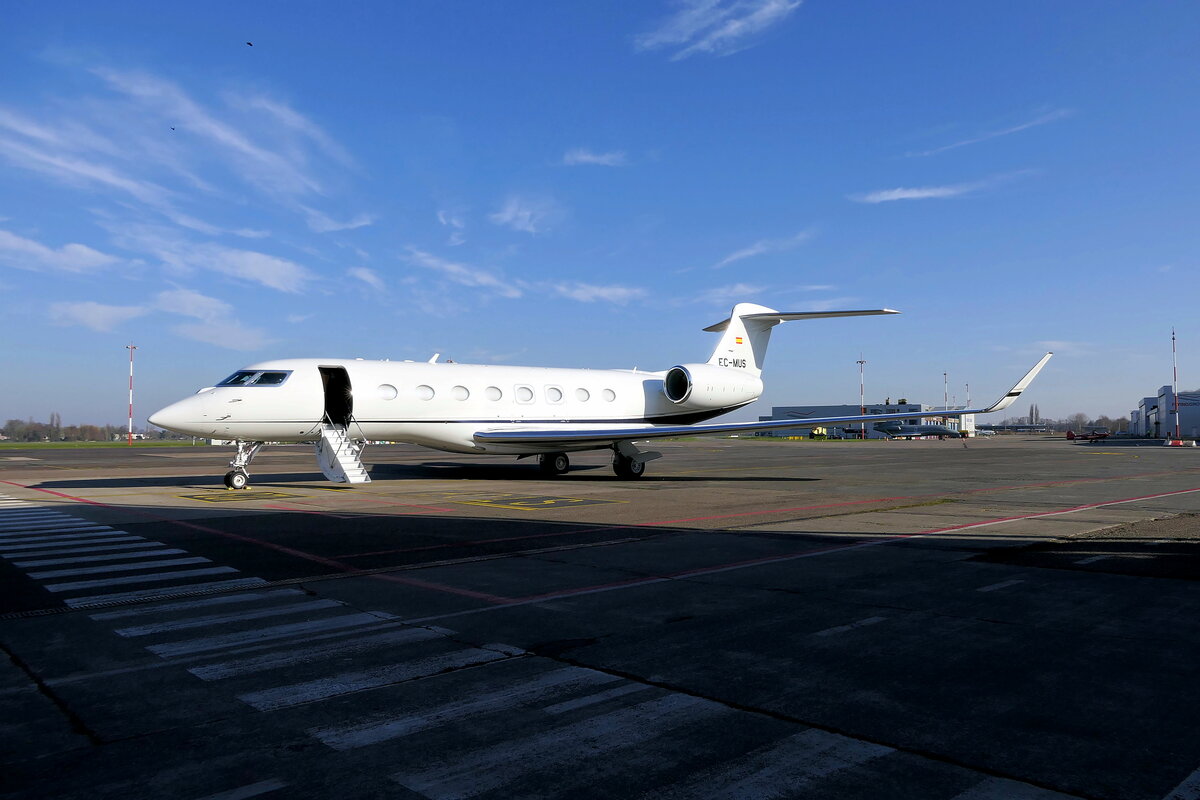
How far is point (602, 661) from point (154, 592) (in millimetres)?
4768

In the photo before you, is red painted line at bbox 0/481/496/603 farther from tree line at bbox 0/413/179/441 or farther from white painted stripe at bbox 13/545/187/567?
tree line at bbox 0/413/179/441

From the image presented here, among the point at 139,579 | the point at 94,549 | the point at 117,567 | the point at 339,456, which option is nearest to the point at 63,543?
the point at 94,549

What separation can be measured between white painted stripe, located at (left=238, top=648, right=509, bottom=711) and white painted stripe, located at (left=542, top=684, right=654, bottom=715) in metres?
0.95

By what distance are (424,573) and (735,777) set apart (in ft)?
17.6

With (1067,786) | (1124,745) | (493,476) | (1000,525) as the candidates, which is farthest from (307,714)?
(493,476)

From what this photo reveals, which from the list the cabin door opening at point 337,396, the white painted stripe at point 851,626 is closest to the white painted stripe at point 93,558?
the white painted stripe at point 851,626

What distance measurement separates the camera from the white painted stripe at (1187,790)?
3170 millimetres

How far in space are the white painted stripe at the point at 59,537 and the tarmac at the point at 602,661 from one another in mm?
89

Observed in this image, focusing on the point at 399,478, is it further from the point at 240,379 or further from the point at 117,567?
the point at 117,567

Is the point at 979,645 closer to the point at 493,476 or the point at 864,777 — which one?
the point at 864,777

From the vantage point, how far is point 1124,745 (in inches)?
145

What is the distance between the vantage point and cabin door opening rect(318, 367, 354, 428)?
64.2ft

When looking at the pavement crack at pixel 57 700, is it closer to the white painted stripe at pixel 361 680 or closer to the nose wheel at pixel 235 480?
the white painted stripe at pixel 361 680

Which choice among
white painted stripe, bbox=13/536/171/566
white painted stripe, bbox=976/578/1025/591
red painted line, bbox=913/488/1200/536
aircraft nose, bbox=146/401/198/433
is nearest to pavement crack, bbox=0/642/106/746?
white painted stripe, bbox=13/536/171/566
